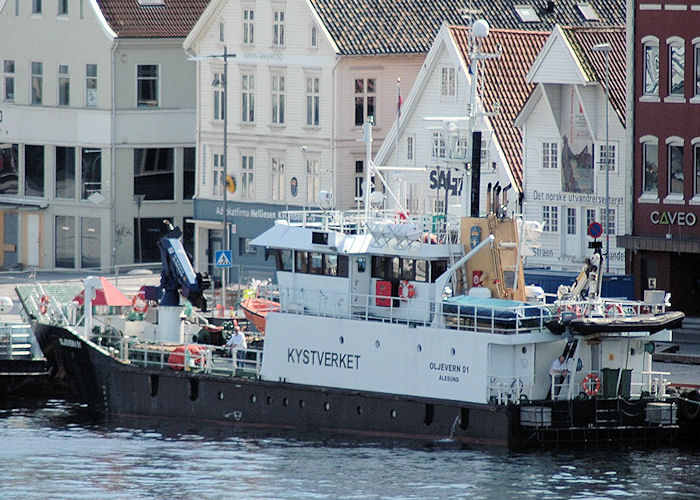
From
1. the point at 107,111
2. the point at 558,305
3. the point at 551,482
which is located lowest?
the point at 551,482

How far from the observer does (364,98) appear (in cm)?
7794

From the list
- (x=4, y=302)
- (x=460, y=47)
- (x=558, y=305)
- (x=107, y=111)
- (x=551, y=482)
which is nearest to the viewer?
(x=551, y=482)

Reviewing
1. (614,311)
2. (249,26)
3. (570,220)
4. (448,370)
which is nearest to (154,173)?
(249,26)

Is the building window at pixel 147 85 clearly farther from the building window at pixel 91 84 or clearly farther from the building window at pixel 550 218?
the building window at pixel 550 218

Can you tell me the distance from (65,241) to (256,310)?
993 inches

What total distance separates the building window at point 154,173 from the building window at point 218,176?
3664 millimetres

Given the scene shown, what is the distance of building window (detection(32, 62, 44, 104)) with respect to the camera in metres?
85.4

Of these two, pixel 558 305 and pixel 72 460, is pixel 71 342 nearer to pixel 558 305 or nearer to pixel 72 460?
pixel 72 460

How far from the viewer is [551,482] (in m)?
45.2

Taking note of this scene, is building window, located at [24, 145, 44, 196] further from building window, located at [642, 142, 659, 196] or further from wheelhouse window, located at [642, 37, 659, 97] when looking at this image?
wheelhouse window, located at [642, 37, 659, 97]

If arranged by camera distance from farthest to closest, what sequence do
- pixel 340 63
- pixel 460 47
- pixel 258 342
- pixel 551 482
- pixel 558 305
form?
1. pixel 340 63
2. pixel 460 47
3. pixel 258 342
4. pixel 558 305
5. pixel 551 482

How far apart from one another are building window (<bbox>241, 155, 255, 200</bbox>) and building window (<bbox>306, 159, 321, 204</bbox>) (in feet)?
8.64

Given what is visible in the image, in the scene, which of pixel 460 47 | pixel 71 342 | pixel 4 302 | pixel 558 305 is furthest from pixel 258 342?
pixel 460 47

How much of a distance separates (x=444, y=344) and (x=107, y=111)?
37.4 metres
